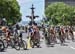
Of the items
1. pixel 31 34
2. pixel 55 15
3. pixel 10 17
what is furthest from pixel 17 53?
pixel 55 15

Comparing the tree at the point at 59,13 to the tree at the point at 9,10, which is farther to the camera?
the tree at the point at 59,13

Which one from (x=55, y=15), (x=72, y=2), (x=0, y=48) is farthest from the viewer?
(x=72, y=2)

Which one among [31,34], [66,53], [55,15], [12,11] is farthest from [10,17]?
[66,53]

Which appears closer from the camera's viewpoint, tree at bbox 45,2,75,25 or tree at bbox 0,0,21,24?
tree at bbox 0,0,21,24

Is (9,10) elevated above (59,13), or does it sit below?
above

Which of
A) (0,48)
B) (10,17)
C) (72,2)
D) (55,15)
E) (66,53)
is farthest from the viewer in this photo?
(72,2)

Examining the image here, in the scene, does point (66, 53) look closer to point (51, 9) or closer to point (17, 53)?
point (17, 53)

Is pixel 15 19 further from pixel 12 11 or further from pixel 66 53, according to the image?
pixel 66 53

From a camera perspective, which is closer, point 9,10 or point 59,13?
point 9,10

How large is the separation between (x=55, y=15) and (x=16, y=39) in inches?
4174

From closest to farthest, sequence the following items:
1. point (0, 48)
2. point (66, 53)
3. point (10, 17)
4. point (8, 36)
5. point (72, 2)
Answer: point (66, 53) → point (0, 48) → point (8, 36) → point (10, 17) → point (72, 2)

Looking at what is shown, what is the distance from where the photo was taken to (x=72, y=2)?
183 metres

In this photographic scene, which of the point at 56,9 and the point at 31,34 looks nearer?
the point at 31,34

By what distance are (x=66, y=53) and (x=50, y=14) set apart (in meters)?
115
